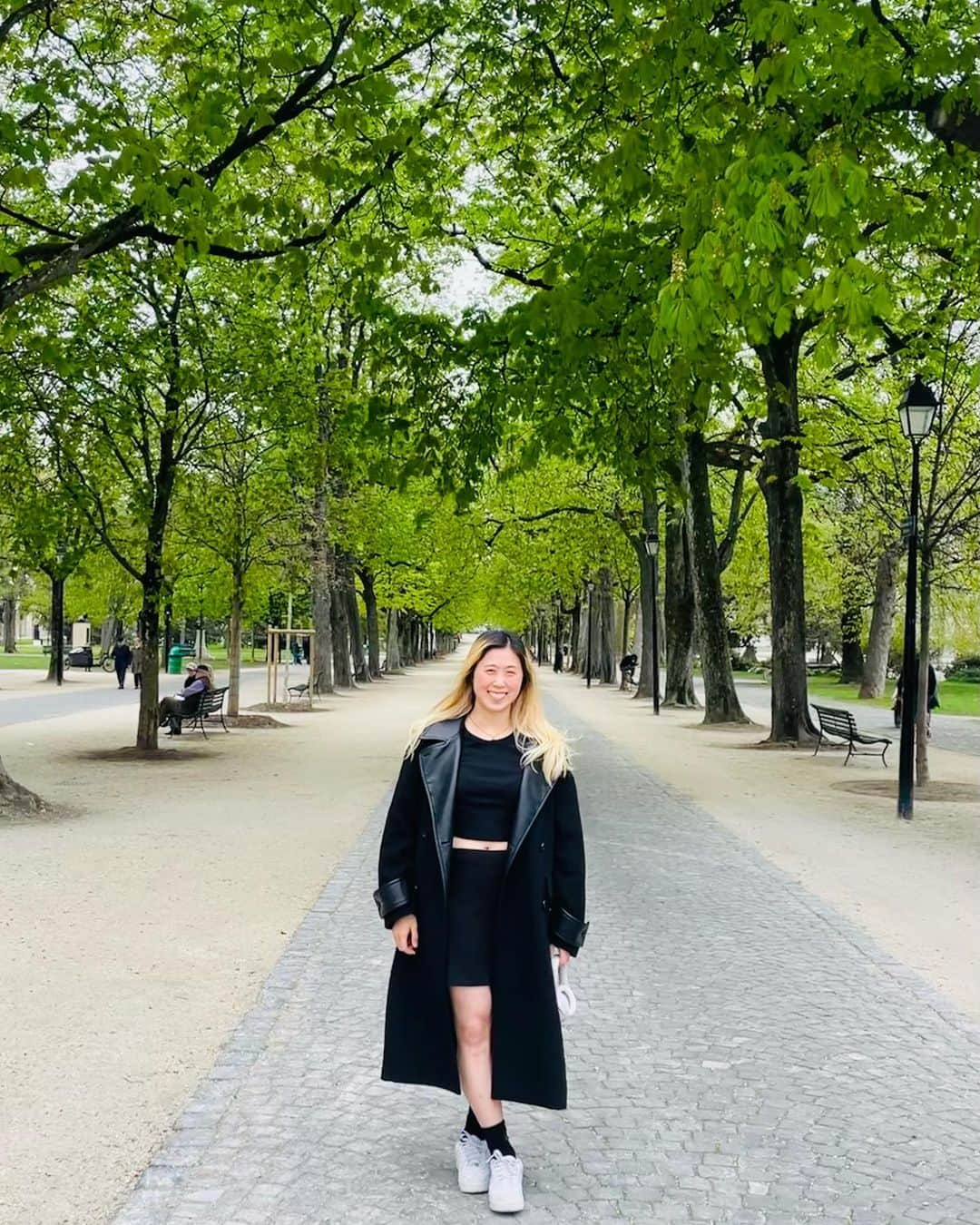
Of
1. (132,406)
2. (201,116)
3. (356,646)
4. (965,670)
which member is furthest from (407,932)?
(965,670)

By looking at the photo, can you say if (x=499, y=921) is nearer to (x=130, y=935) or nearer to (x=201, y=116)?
(x=130, y=935)

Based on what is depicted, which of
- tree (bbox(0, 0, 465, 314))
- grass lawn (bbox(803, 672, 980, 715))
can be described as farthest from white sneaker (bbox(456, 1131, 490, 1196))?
grass lawn (bbox(803, 672, 980, 715))

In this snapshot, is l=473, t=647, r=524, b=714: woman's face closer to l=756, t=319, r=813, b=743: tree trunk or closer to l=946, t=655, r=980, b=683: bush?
l=756, t=319, r=813, b=743: tree trunk

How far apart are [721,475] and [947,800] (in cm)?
2449

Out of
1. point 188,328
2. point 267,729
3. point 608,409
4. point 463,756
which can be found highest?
point 188,328

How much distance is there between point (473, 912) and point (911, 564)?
11.1 m

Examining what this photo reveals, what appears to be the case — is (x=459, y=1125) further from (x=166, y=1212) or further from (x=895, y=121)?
(x=895, y=121)

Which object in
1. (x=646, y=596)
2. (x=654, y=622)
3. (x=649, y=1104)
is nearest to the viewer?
(x=649, y=1104)

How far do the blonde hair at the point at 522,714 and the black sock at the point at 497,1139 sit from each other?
1089 mm

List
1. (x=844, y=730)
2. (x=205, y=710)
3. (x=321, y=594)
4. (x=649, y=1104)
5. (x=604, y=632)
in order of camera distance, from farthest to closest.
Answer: (x=604, y=632), (x=321, y=594), (x=205, y=710), (x=844, y=730), (x=649, y=1104)

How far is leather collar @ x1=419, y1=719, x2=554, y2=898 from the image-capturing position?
407 cm

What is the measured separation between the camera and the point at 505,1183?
12.9ft

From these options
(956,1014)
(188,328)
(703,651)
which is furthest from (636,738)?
(956,1014)

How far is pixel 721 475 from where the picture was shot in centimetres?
3938
